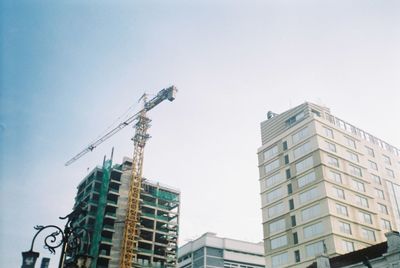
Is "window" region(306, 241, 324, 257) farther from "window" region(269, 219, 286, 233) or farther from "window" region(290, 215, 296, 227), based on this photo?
"window" region(269, 219, 286, 233)

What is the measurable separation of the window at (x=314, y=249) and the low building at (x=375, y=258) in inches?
749

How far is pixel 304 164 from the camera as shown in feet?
198

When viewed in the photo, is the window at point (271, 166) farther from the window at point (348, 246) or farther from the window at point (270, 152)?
the window at point (348, 246)

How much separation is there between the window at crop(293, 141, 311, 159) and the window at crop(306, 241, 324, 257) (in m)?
14.7

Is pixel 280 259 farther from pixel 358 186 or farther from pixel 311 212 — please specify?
pixel 358 186

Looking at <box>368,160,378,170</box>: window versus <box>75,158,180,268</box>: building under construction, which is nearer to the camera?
<box>368,160,378,170</box>: window

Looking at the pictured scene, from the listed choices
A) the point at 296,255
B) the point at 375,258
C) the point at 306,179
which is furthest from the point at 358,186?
the point at 375,258

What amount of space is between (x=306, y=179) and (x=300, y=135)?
311 inches

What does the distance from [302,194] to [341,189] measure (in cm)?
587

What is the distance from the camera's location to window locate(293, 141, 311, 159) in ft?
199

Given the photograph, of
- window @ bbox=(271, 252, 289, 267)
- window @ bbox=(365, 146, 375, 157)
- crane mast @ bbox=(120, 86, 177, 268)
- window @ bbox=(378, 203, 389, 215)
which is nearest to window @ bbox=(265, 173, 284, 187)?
window @ bbox=(271, 252, 289, 267)

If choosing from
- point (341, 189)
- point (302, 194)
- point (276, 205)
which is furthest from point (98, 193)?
point (341, 189)

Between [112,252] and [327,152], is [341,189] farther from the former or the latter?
[112,252]

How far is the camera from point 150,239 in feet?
279
